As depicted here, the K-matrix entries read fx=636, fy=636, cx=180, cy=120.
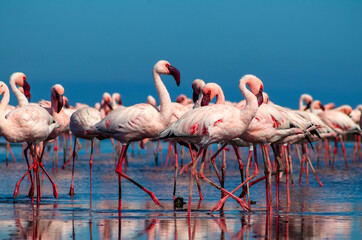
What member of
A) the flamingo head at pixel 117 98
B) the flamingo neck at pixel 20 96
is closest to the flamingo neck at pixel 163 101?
the flamingo neck at pixel 20 96

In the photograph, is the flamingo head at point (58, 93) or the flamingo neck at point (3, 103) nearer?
the flamingo neck at point (3, 103)

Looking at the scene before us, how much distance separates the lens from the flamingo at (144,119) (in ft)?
27.3

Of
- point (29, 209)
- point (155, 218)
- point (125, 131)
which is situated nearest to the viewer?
point (155, 218)

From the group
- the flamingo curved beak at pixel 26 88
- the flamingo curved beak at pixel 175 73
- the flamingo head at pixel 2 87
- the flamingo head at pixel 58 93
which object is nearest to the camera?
the flamingo curved beak at pixel 175 73

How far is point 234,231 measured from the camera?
20.2 ft

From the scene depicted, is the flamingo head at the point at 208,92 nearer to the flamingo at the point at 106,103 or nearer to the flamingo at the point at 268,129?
the flamingo at the point at 268,129

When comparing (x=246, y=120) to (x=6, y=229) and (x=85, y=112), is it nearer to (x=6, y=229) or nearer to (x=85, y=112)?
(x=6, y=229)

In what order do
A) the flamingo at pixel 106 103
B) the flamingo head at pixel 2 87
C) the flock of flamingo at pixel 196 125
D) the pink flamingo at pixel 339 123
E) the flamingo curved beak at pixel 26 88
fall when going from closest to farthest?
the flock of flamingo at pixel 196 125 < the flamingo head at pixel 2 87 < the flamingo curved beak at pixel 26 88 < the pink flamingo at pixel 339 123 < the flamingo at pixel 106 103

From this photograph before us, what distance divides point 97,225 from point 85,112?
4249mm

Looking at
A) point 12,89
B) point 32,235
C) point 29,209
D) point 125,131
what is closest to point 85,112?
point 12,89

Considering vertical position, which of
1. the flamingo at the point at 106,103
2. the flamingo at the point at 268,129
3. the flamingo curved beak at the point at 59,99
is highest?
the flamingo at the point at 106,103

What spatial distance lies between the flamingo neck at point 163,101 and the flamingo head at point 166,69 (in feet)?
0.25

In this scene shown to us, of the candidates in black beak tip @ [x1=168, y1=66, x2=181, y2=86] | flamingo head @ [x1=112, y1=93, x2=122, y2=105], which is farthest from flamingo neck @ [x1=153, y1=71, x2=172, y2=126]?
flamingo head @ [x1=112, y1=93, x2=122, y2=105]

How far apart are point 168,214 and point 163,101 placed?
1.76 metres
